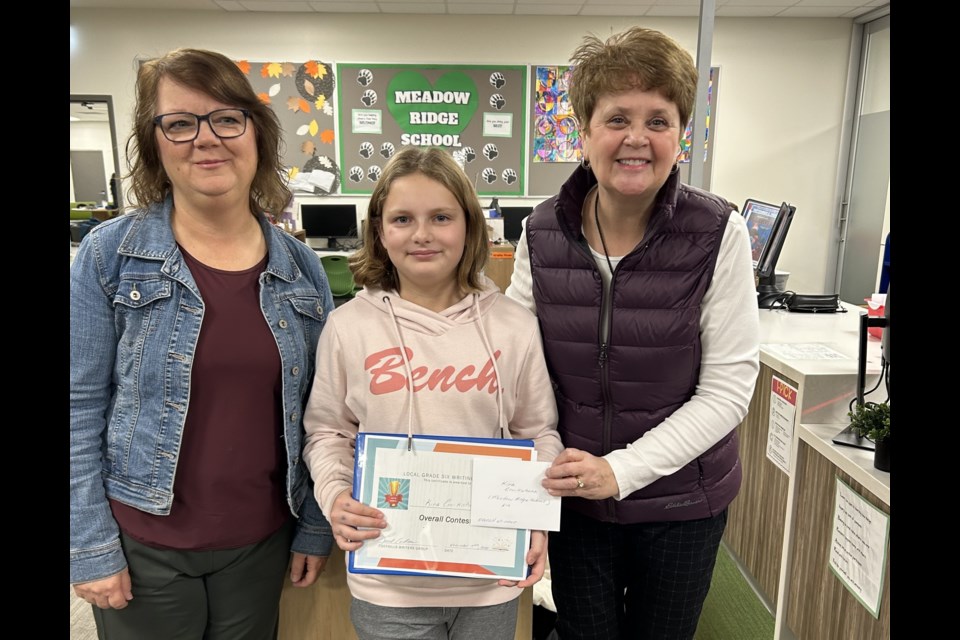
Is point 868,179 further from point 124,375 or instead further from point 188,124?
point 124,375

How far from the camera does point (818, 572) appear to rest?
179cm

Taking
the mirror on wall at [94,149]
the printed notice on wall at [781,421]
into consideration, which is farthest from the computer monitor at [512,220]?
the printed notice on wall at [781,421]

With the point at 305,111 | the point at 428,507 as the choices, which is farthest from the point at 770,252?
the point at 305,111

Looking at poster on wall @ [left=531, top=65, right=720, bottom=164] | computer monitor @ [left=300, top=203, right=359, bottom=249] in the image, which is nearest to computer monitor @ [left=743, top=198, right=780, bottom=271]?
poster on wall @ [left=531, top=65, right=720, bottom=164]

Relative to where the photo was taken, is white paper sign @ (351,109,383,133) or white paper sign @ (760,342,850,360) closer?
white paper sign @ (760,342,850,360)

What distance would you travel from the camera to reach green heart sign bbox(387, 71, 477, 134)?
6.10m

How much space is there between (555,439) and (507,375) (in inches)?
6.9

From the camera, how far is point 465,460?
113cm

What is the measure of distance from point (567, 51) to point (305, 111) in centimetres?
263

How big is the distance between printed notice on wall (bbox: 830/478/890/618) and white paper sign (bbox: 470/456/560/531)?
34.2 inches

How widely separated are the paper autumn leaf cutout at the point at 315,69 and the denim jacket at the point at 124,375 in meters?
5.39

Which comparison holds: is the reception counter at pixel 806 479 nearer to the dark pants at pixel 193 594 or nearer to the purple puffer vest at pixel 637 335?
the purple puffer vest at pixel 637 335

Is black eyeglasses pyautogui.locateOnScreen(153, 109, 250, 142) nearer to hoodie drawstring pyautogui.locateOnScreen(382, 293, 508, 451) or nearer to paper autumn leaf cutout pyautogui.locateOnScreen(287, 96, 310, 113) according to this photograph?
hoodie drawstring pyautogui.locateOnScreen(382, 293, 508, 451)
